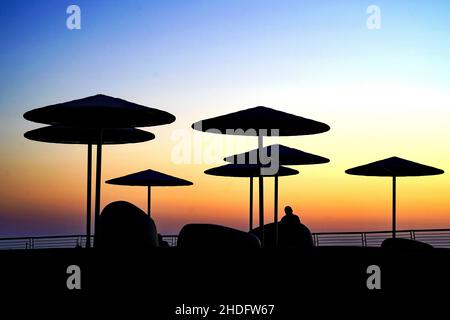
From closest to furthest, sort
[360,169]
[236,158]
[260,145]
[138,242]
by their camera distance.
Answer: [138,242], [260,145], [236,158], [360,169]

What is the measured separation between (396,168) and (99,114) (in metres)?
6.28

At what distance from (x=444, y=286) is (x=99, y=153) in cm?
490

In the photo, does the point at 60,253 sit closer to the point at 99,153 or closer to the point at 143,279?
the point at 143,279

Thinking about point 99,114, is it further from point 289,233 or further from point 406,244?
point 289,233

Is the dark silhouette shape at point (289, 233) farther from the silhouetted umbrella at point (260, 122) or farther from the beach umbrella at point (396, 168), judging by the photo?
the silhouetted umbrella at point (260, 122)

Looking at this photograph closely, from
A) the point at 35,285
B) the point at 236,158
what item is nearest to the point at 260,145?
the point at 236,158

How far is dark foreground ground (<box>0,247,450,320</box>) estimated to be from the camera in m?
3.84

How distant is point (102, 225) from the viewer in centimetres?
641

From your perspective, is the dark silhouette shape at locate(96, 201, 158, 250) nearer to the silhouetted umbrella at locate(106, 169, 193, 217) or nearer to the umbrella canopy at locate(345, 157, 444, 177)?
the umbrella canopy at locate(345, 157, 444, 177)

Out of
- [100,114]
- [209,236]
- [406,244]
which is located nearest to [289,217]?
[406,244]

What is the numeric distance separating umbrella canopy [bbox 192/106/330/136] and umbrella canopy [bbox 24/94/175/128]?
46 centimetres

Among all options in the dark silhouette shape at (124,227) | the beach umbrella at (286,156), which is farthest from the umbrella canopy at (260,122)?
the beach umbrella at (286,156)

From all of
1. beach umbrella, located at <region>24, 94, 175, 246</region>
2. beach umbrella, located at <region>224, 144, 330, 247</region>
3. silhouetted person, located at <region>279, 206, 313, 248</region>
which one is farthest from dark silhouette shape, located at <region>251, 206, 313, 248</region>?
beach umbrella, located at <region>24, 94, 175, 246</region>

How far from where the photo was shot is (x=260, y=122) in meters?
7.06
